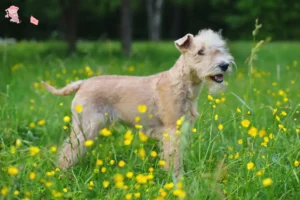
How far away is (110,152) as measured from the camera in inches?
163

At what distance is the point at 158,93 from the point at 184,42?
20.5 inches

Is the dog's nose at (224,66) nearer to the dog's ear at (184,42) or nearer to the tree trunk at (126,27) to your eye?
the dog's ear at (184,42)

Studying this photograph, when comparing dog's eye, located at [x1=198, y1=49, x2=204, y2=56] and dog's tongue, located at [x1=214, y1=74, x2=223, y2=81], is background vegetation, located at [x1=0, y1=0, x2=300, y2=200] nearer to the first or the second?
dog's tongue, located at [x1=214, y1=74, x2=223, y2=81]

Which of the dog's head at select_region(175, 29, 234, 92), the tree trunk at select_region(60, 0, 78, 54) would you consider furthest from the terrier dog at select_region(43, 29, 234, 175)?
the tree trunk at select_region(60, 0, 78, 54)

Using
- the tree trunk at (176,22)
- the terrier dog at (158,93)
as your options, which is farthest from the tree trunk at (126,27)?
the tree trunk at (176,22)

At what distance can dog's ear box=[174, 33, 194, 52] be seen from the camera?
4.64 m

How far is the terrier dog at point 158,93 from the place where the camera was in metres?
4.55

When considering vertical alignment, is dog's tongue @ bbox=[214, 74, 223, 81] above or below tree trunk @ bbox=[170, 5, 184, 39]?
above

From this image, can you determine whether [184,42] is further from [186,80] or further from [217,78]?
[217,78]

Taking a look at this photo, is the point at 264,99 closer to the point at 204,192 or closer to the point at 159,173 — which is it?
the point at 159,173

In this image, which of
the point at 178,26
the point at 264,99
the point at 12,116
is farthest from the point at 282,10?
the point at 12,116

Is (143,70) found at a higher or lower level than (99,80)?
lower

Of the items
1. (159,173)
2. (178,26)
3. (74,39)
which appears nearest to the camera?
(159,173)

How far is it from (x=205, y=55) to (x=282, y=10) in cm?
3406
